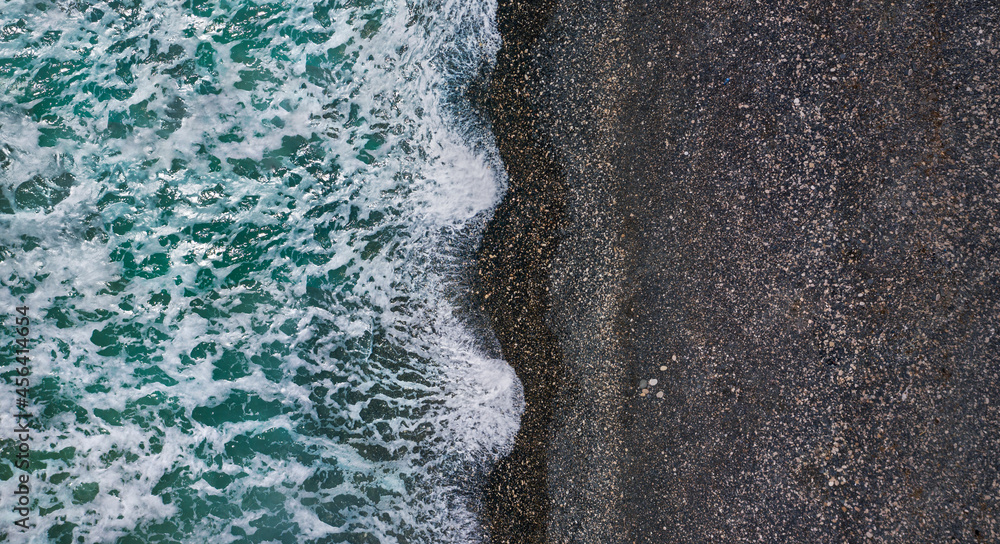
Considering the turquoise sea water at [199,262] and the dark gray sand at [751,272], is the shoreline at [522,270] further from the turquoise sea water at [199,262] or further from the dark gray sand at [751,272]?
the turquoise sea water at [199,262]

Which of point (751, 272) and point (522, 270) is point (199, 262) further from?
point (751, 272)

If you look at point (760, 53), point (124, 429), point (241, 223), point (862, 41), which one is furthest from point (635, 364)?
point (124, 429)

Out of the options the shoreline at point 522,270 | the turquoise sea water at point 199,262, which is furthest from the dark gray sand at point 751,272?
the turquoise sea water at point 199,262

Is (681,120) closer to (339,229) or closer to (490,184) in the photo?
(490,184)

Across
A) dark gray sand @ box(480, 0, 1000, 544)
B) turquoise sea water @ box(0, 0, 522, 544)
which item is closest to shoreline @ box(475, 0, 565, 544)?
dark gray sand @ box(480, 0, 1000, 544)

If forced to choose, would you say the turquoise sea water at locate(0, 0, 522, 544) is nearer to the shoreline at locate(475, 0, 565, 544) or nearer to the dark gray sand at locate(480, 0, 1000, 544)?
the shoreline at locate(475, 0, 565, 544)

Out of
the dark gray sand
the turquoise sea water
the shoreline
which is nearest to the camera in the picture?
the dark gray sand

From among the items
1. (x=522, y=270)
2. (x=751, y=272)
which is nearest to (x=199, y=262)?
(x=522, y=270)
